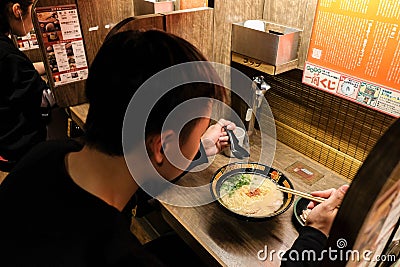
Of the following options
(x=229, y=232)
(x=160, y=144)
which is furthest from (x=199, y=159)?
(x=160, y=144)

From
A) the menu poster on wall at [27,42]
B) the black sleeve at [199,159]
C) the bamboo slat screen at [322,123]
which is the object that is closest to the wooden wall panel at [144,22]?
the bamboo slat screen at [322,123]

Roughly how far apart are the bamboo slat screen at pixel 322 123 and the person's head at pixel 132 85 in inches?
A: 36.9

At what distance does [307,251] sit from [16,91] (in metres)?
1.91

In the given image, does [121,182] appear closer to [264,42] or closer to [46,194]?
[46,194]

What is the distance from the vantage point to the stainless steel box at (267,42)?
1.61 meters

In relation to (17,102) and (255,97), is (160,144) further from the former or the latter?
(17,102)

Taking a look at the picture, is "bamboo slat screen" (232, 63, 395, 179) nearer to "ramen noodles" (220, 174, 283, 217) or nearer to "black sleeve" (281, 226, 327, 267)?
"ramen noodles" (220, 174, 283, 217)

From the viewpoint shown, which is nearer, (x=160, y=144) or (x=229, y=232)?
(x=160, y=144)

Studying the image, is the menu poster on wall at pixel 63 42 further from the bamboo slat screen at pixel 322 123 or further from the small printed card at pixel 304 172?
the small printed card at pixel 304 172

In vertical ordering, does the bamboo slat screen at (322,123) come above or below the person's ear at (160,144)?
below

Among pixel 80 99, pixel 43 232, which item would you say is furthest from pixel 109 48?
pixel 80 99

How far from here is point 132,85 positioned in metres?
0.90

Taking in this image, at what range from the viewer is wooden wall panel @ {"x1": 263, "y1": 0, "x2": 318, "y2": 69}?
1616 mm

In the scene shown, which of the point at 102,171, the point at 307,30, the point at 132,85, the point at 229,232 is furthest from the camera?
the point at 307,30
